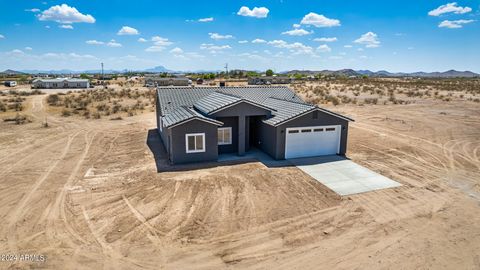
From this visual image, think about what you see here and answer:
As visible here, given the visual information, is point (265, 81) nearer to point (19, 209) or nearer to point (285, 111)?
point (285, 111)

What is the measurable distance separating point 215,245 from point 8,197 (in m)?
9.00

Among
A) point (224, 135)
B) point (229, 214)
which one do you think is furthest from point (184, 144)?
point (229, 214)

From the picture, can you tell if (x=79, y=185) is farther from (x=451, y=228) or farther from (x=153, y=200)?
(x=451, y=228)

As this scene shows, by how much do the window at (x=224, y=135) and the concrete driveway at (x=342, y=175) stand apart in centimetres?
405

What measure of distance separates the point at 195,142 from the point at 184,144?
0.60 m

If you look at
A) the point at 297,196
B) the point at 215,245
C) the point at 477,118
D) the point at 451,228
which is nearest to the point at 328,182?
the point at 297,196

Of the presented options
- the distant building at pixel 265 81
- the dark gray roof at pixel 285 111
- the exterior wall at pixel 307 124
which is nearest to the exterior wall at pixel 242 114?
the dark gray roof at pixel 285 111

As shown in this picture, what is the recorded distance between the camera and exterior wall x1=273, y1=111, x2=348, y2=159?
16766 mm

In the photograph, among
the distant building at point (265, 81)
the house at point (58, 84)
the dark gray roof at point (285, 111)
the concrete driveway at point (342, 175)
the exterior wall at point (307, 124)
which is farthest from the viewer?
the distant building at point (265, 81)

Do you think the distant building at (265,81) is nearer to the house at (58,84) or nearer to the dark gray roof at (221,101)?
the house at (58,84)

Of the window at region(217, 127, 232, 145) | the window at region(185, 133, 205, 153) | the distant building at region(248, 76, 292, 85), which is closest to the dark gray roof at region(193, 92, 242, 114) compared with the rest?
the window at region(217, 127, 232, 145)

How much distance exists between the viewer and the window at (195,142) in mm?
15956

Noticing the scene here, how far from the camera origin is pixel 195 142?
53.0ft

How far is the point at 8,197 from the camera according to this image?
11883 millimetres
